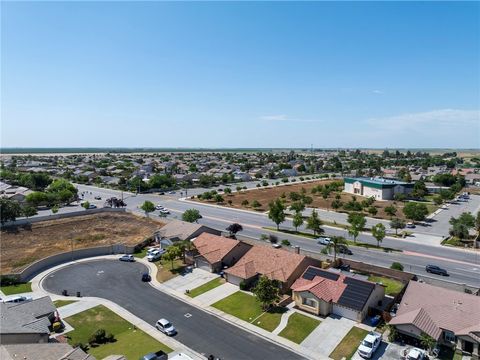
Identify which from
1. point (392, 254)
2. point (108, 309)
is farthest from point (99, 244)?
point (392, 254)

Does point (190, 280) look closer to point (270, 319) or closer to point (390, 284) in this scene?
point (270, 319)

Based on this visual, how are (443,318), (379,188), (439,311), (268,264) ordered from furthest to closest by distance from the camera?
(379,188), (268,264), (439,311), (443,318)

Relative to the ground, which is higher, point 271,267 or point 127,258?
point 271,267

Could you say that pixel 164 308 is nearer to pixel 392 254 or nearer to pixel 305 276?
pixel 305 276

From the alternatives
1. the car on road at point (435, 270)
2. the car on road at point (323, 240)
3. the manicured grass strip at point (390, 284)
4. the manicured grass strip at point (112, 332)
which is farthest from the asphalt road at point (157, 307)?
the car on road at point (323, 240)

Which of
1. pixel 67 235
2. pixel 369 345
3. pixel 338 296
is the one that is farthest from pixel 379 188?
pixel 67 235

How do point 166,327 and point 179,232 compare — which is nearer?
point 166,327
